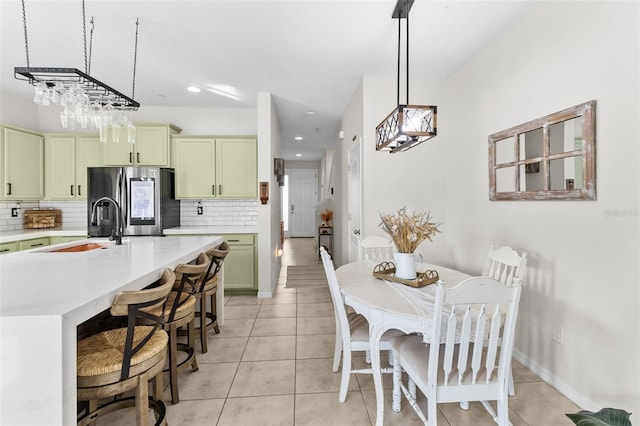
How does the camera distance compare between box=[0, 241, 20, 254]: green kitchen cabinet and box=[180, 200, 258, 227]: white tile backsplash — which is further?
box=[180, 200, 258, 227]: white tile backsplash

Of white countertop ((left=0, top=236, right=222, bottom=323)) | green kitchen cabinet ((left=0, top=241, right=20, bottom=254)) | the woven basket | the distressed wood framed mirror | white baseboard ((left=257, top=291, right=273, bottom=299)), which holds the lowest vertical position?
white baseboard ((left=257, top=291, right=273, bottom=299))

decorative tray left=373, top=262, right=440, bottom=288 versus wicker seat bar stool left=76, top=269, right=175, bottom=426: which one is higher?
decorative tray left=373, top=262, right=440, bottom=288

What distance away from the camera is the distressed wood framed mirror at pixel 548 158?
5.98 ft

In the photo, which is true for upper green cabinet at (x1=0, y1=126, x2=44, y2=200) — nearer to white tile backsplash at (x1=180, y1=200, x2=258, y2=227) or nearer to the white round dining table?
white tile backsplash at (x1=180, y1=200, x2=258, y2=227)

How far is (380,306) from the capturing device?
1.59 meters

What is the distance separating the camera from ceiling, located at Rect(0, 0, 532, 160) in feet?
7.26

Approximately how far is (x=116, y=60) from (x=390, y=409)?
3.95 m

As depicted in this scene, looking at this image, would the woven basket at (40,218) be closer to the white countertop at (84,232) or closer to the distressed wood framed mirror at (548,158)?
the white countertop at (84,232)

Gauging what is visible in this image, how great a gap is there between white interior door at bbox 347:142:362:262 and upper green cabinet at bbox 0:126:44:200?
4274 mm

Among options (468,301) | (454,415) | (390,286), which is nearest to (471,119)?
(390,286)

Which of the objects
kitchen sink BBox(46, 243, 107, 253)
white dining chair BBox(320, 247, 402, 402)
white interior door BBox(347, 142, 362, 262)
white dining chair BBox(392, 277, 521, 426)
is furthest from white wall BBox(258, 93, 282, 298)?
white dining chair BBox(392, 277, 521, 426)

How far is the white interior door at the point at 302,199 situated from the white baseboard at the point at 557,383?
8108 millimetres

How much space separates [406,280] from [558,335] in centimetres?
116

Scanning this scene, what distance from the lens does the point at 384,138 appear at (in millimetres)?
2150
